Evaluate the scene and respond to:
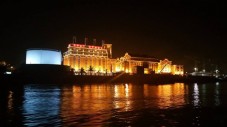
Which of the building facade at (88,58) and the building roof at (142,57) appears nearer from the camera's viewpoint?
the building facade at (88,58)

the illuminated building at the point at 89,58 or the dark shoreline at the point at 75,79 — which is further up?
the illuminated building at the point at 89,58

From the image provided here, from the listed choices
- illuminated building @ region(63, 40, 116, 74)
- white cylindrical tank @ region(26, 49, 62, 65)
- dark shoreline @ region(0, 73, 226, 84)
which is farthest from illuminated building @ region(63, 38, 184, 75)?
dark shoreline @ region(0, 73, 226, 84)

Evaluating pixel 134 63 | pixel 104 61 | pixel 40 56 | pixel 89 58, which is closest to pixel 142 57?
pixel 134 63

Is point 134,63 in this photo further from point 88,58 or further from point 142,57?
point 88,58

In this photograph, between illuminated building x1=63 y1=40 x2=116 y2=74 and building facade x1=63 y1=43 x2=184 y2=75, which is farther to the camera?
building facade x1=63 y1=43 x2=184 y2=75

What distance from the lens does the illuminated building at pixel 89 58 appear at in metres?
129

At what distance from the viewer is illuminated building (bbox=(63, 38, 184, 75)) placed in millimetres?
129125

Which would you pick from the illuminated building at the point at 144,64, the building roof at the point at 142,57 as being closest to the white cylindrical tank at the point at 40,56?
the illuminated building at the point at 144,64

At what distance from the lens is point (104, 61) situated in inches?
5433

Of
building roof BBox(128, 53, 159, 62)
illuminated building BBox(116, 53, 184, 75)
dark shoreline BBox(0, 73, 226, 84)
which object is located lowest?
dark shoreline BBox(0, 73, 226, 84)

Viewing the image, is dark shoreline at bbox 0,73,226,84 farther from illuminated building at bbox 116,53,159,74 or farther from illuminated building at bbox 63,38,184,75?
illuminated building at bbox 116,53,159,74

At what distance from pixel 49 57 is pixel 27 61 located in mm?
9565

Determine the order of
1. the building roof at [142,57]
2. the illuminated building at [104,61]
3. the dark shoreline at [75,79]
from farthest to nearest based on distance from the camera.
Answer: the building roof at [142,57]
the illuminated building at [104,61]
the dark shoreline at [75,79]

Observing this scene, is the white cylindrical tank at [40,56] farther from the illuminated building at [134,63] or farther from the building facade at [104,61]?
the illuminated building at [134,63]
